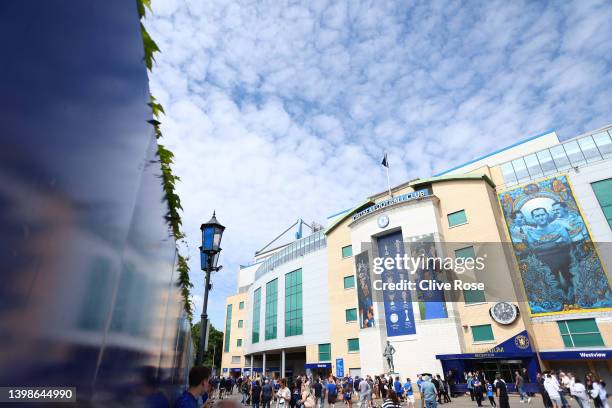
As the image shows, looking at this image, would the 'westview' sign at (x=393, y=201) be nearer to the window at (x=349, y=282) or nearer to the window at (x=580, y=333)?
the window at (x=349, y=282)

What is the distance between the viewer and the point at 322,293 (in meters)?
43.0

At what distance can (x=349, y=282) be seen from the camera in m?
39.0

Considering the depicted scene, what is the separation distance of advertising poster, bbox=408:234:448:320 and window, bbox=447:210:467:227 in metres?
2.38

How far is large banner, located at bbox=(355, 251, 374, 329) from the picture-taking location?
33938 mm

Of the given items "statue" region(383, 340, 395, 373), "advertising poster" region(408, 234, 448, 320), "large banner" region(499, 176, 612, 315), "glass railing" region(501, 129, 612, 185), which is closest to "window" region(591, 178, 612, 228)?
"large banner" region(499, 176, 612, 315)

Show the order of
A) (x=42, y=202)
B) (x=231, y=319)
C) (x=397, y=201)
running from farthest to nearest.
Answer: (x=231, y=319), (x=397, y=201), (x=42, y=202)

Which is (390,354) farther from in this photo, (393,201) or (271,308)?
(271,308)

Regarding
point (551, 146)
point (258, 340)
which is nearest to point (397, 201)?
point (551, 146)

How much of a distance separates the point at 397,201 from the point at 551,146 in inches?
551

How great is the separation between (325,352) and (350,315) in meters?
6.07

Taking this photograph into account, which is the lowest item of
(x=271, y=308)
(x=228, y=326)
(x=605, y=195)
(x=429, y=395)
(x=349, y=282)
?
(x=429, y=395)

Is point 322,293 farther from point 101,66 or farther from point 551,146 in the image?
point 101,66

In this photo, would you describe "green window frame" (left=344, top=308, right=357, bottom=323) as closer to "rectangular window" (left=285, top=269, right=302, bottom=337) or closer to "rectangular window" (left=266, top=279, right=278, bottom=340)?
"rectangular window" (left=285, top=269, right=302, bottom=337)

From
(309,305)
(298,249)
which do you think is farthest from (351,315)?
(298,249)
